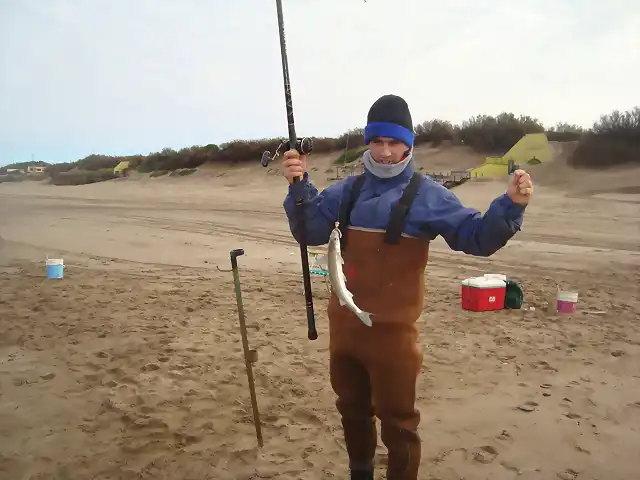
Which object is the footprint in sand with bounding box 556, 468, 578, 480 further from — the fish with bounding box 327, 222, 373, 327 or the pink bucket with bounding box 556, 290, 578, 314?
the pink bucket with bounding box 556, 290, 578, 314

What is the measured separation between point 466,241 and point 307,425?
7.31 feet

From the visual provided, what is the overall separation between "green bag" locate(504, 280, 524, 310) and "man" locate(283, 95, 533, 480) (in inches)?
174

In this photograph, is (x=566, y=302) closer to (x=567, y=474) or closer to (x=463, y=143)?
(x=567, y=474)

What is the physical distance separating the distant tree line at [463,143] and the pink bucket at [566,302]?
6.12 meters

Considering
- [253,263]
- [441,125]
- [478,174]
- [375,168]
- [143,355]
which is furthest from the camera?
[441,125]

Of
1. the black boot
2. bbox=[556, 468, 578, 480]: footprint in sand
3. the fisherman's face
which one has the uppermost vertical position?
the fisherman's face

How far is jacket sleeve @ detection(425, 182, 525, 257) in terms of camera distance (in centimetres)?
230

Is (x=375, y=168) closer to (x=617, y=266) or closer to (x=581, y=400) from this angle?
(x=581, y=400)

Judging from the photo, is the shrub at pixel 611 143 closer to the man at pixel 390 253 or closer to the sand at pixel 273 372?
the sand at pixel 273 372

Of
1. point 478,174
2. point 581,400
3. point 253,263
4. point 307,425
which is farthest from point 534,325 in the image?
point 478,174

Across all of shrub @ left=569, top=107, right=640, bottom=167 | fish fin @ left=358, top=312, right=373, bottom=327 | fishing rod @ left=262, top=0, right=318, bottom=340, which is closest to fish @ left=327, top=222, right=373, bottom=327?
fish fin @ left=358, top=312, right=373, bottom=327

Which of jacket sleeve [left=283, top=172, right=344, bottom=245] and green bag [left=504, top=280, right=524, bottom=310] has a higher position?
jacket sleeve [left=283, top=172, right=344, bottom=245]

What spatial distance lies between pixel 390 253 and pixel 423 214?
225 mm

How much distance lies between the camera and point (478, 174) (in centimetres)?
1933
